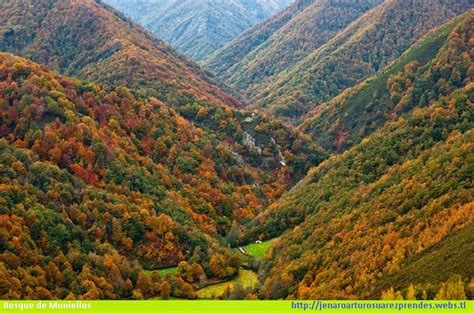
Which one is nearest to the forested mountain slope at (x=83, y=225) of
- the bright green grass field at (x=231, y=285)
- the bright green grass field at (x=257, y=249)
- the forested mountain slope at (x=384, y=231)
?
the bright green grass field at (x=231, y=285)

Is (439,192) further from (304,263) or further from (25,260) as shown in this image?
(25,260)

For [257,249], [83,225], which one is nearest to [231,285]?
[257,249]

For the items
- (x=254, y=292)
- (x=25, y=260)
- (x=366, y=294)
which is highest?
(x=366, y=294)

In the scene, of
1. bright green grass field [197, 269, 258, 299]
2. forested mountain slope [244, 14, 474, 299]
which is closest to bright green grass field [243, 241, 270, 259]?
forested mountain slope [244, 14, 474, 299]
